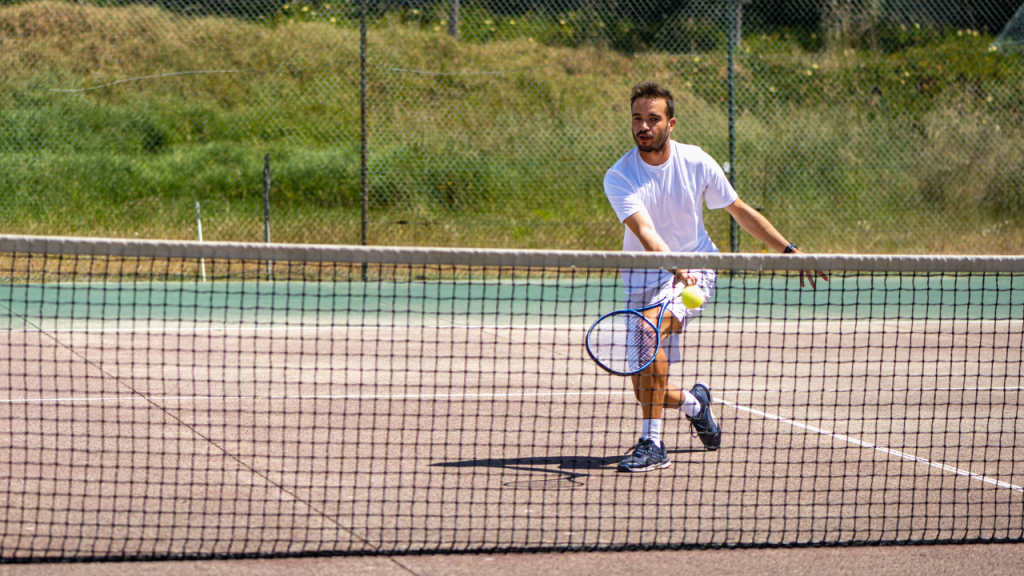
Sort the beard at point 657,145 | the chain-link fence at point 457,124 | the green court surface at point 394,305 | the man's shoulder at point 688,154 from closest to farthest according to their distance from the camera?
the beard at point 657,145, the man's shoulder at point 688,154, the green court surface at point 394,305, the chain-link fence at point 457,124

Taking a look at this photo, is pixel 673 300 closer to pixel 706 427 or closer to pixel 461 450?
pixel 706 427

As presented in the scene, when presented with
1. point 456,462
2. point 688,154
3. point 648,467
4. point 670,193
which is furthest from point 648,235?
point 456,462

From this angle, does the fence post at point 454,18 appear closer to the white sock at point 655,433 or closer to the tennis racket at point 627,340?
the tennis racket at point 627,340

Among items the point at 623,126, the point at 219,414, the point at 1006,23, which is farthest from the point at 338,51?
the point at 1006,23

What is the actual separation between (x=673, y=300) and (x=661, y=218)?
39cm

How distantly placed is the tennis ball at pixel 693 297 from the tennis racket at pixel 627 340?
0.34 feet

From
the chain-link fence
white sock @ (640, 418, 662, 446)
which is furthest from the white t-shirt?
the chain-link fence

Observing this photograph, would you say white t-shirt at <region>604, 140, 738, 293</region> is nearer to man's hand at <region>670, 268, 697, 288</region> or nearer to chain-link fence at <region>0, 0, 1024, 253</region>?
man's hand at <region>670, 268, 697, 288</region>

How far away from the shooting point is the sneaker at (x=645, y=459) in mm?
4676

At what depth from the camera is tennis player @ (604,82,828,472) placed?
15.3 feet

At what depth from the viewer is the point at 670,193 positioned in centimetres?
481

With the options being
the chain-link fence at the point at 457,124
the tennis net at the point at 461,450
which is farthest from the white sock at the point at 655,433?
the chain-link fence at the point at 457,124

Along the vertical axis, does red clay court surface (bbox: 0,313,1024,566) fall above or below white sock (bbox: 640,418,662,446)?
below

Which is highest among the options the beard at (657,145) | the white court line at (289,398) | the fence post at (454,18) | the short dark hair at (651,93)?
the fence post at (454,18)
